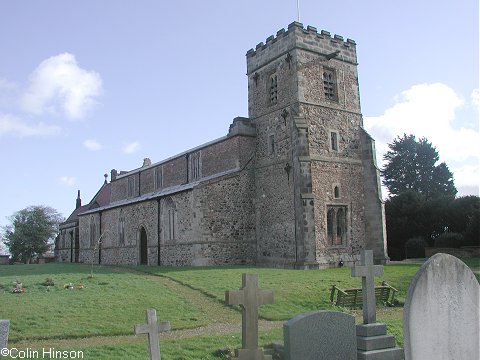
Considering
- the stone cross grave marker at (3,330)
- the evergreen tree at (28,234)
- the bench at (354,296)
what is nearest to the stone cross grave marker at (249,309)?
the stone cross grave marker at (3,330)

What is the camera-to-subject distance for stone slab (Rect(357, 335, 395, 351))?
800 centimetres

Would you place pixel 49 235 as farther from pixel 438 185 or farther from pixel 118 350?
pixel 118 350

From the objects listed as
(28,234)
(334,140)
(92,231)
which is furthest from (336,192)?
(28,234)

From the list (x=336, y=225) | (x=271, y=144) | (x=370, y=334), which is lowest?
(x=370, y=334)

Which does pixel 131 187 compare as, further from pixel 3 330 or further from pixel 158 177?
pixel 3 330

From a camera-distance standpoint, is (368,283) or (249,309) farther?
(368,283)

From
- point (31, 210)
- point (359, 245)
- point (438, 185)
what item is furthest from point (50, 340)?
point (31, 210)

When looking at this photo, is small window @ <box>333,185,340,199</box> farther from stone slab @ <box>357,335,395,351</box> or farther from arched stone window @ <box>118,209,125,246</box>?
stone slab @ <box>357,335,395,351</box>

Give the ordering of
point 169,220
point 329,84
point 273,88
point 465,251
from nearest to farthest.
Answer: point 329,84
point 273,88
point 169,220
point 465,251

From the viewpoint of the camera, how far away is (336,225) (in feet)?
82.9

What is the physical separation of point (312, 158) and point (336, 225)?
155 inches

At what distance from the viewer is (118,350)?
8.92 meters

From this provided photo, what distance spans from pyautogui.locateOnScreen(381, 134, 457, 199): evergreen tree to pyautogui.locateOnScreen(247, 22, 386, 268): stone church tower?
3049cm

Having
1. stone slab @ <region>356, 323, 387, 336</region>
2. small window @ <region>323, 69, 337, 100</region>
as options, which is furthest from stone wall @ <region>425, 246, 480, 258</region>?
stone slab @ <region>356, 323, 387, 336</region>
